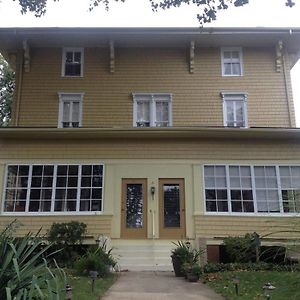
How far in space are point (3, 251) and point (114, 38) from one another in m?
13.3

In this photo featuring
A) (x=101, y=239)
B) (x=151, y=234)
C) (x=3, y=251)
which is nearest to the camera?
(x=3, y=251)

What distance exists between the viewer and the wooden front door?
12.8 meters

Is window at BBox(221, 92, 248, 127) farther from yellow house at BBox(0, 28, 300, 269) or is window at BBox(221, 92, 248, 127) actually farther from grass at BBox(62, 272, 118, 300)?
grass at BBox(62, 272, 118, 300)

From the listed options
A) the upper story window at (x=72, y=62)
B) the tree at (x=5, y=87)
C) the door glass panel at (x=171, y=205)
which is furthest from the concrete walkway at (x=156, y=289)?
the tree at (x=5, y=87)

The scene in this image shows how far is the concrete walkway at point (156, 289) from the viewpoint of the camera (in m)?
7.11

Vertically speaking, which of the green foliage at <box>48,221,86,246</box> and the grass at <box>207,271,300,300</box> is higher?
the green foliage at <box>48,221,86,246</box>

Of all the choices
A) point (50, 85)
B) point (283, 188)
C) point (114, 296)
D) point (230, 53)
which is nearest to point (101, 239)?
point (114, 296)

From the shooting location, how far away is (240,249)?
11117mm

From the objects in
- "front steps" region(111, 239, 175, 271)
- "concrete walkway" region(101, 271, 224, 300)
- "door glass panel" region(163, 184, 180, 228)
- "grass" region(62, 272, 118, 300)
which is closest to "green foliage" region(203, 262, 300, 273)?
"concrete walkway" region(101, 271, 224, 300)

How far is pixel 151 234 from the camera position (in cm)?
1270

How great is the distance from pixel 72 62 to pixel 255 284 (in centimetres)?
1215

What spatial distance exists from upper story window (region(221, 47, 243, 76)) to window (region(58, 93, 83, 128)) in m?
6.17

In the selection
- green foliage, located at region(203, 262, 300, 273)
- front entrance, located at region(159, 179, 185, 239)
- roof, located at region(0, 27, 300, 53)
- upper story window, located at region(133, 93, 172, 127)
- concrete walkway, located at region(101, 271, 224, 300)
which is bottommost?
concrete walkway, located at region(101, 271, 224, 300)

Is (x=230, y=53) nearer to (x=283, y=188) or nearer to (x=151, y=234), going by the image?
(x=283, y=188)
